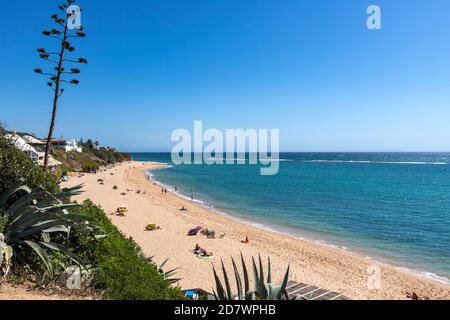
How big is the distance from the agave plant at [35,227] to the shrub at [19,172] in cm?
41

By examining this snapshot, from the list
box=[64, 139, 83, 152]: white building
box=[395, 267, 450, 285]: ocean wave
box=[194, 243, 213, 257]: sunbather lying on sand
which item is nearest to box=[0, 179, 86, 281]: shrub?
box=[194, 243, 213, 257]: sunbather lying on sand

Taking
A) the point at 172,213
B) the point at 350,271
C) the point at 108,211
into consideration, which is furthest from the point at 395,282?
the point at 108,211

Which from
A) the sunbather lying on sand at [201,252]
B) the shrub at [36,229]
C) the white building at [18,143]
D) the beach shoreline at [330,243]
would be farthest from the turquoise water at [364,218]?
the white building at [18,143]

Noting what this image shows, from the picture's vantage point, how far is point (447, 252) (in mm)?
21047

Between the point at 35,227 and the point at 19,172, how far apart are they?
145 centimetres

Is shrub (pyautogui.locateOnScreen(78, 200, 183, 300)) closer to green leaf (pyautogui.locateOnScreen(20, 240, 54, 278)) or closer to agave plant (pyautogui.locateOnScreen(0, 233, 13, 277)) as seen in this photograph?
green leaf (pyautogui.locateOnScreen(20, 240, 54, 278))

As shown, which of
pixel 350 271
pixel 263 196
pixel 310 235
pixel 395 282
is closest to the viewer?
pixel 395 282

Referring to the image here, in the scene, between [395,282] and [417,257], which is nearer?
[395,282]

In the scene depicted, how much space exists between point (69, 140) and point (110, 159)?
20415 millimetres

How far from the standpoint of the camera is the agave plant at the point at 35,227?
526 centimetres

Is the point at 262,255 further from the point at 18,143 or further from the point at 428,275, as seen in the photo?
the point at 18,143

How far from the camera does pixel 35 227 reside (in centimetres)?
542

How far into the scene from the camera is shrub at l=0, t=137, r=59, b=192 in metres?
6.11
